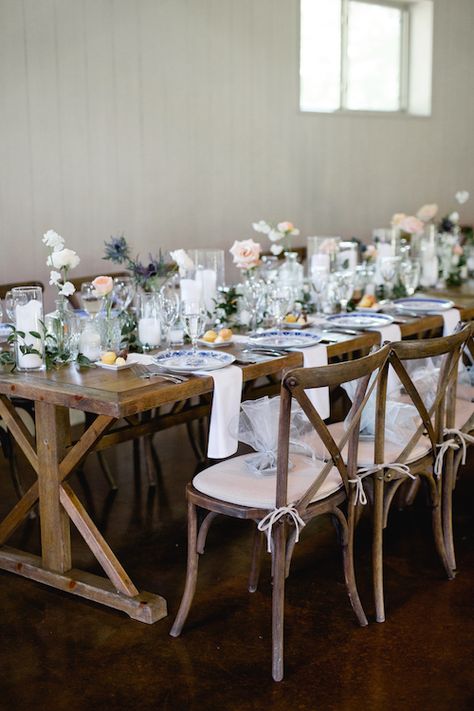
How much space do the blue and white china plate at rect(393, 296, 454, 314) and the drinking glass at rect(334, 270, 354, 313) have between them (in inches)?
10.8

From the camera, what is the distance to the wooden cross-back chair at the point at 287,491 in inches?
100

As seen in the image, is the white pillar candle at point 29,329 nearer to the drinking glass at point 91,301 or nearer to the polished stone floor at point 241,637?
→ the drinking glass at point 91,301

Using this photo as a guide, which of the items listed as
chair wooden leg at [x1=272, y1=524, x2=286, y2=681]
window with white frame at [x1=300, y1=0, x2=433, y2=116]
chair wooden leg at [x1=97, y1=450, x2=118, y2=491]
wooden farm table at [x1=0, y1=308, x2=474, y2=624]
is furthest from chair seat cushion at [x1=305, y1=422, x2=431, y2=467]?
window with white frame at [x1=300, y1=0, x2=433, y2=116]

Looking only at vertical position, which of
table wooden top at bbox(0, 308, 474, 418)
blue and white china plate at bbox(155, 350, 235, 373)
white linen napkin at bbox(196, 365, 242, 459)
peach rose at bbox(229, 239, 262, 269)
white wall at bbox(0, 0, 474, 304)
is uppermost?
white wall at bbox(0, 0, 474, 304)

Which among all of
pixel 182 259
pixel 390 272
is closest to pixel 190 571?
pixel 182 259

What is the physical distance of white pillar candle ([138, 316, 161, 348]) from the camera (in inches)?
138

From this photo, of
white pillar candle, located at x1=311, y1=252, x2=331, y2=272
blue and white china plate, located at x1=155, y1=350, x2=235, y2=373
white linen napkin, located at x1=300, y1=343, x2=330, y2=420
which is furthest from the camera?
white pillar candle, located at x1=311, y1=252, x2=331, y2=272

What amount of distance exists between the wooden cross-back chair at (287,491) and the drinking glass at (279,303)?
42.4 inches

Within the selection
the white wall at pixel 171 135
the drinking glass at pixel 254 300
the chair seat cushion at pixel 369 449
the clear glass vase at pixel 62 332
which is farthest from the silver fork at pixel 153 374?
the white wall at pixel 171 135

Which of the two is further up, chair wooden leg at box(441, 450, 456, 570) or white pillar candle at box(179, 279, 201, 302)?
white pillar candle at box(179, 279, 201, 302)

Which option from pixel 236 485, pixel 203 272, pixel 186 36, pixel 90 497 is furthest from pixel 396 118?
pixel 236 485

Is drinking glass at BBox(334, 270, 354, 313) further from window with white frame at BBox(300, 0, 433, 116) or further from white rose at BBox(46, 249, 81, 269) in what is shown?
window with white frame at BBox(300, 0, 433, 116)

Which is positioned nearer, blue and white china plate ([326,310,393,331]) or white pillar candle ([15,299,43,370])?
white pillar candle ([15,299,43,370])

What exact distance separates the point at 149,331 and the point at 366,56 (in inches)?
202
